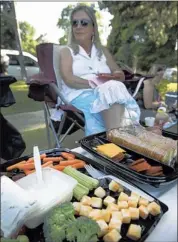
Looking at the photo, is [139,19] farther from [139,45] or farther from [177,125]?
[177,125]

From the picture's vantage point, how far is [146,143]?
2.98ft

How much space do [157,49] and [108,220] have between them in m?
8.21

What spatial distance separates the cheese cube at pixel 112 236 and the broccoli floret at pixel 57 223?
0.27 feet

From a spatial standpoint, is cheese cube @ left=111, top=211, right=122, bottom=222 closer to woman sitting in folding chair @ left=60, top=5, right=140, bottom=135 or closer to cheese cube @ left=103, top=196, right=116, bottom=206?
cheese cube @ left=103, top=196, right=116, bottom=206

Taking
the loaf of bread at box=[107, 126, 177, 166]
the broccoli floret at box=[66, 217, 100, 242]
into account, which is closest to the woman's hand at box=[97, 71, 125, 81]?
the loaf of bread at box=[107, 126, 177, 166]

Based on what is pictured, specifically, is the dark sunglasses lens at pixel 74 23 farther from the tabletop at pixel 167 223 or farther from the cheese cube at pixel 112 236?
the cheese cube at pixel 112 236

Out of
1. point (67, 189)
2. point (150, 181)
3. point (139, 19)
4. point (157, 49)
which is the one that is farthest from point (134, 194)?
point (157, 49)

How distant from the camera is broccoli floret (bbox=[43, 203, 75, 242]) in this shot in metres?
0.55

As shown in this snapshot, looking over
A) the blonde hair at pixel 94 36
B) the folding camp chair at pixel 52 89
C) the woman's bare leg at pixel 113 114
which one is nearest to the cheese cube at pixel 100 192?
the woman's bare leg at pixel 113 114

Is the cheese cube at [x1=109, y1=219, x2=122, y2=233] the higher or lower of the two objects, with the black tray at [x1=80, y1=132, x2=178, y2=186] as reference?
lower

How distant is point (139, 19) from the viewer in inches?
297

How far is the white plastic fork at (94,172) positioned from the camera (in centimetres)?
85

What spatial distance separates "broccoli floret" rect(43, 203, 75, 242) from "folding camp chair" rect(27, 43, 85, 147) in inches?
54.1

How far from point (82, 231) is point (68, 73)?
5.52 feet
